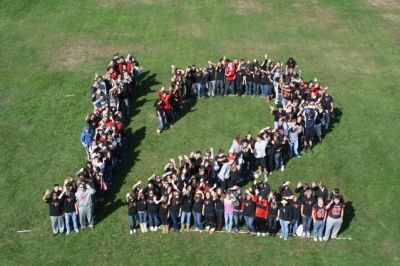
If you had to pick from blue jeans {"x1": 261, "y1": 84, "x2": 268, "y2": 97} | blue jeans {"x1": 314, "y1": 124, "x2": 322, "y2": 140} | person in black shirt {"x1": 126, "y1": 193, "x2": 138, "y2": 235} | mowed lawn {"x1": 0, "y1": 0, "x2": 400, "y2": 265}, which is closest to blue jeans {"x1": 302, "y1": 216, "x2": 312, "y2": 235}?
mowed lawn {"x1": 0, "y1": 0, "x2": 400, "y2": 265}

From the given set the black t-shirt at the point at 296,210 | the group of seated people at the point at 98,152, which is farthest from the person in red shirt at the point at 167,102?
the black t-shirt at the point at 296,210

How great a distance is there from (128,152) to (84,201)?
5.17 m

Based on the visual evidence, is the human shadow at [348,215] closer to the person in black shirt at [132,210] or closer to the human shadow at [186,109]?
the person in black shirt at [132,210]

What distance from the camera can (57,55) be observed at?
99.8ft

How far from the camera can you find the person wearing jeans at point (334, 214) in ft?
55.0

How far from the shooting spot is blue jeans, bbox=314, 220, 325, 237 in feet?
55.5

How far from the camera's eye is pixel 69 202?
17.4 m

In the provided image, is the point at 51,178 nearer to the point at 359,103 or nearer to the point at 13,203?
the point at 13,203

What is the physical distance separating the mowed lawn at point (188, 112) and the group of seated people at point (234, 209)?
0.45 metres

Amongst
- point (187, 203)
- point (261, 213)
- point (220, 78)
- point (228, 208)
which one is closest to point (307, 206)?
point (261, 213)

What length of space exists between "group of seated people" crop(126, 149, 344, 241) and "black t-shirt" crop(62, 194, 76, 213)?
1926mm

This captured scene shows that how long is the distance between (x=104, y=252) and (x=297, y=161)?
29.8ft

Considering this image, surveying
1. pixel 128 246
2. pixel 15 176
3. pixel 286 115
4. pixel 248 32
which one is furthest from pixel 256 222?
pixel 248 32

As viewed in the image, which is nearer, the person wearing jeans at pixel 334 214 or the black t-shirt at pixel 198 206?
the person wearing jeans at pixel 334 214
